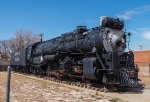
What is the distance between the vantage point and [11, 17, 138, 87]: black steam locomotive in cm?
1797

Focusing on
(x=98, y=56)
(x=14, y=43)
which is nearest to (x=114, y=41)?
(x=98, y=56)

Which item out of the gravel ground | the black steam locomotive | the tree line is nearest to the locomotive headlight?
the black steam locomotive

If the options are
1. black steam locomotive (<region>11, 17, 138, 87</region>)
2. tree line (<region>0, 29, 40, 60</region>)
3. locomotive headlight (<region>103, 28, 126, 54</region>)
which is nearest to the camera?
black steam locomotive (<region>11, 17, 138, 87</region>)

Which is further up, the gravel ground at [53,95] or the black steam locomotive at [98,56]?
the black steam locomotive at [98,56]

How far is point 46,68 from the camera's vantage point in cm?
2930

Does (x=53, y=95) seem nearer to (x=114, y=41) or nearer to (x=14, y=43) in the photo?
(x=114, y=41)

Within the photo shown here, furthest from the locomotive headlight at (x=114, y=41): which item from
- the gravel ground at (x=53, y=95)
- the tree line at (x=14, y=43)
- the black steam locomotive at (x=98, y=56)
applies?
the tree line at (x=14, y=43)

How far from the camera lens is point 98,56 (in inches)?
747

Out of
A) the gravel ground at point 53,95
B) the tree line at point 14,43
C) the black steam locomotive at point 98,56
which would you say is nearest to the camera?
the gravel ground at point 53,95

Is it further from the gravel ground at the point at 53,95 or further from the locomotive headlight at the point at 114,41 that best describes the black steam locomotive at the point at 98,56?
the gravel ground at the point at 53,95

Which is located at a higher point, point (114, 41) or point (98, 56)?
point (114, 41)

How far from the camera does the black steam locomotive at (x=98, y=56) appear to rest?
17969 mm

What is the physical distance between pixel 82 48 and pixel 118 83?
4.80 meters

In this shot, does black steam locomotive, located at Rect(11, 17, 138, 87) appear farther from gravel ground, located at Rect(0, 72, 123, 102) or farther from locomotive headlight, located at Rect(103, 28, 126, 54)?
gravel ground, located at Rect(0, 72, 123, 102)
